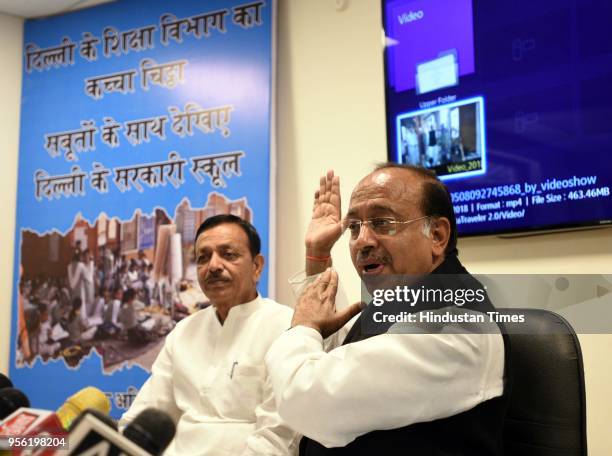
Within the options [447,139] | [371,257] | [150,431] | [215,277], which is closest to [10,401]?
[150,431]

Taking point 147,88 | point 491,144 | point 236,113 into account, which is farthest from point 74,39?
point 491,144

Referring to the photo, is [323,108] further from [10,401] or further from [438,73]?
[10,401]

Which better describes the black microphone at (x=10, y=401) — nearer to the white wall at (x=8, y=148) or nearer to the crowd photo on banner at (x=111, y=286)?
the crowd photo on banner at (x=111, y=286)

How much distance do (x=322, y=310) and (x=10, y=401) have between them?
869 millimetres

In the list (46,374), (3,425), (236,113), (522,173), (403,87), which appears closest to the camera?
(3,425)

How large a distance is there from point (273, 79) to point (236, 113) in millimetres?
270

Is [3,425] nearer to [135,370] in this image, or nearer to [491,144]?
[491,144]

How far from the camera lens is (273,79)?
3.66m

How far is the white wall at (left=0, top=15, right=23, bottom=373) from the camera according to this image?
4253 mm

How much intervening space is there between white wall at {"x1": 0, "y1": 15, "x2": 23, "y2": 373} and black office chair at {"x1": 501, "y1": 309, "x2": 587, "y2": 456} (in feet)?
11.1

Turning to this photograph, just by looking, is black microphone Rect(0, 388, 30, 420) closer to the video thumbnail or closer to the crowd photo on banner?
the video thumbnail

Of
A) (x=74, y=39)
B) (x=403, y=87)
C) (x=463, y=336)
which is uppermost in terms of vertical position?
(x=74, y=39)

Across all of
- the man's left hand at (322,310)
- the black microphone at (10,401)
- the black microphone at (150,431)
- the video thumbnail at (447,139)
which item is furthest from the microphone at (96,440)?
the video thumbnail at (447,139)

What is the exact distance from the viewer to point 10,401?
3.73ft
